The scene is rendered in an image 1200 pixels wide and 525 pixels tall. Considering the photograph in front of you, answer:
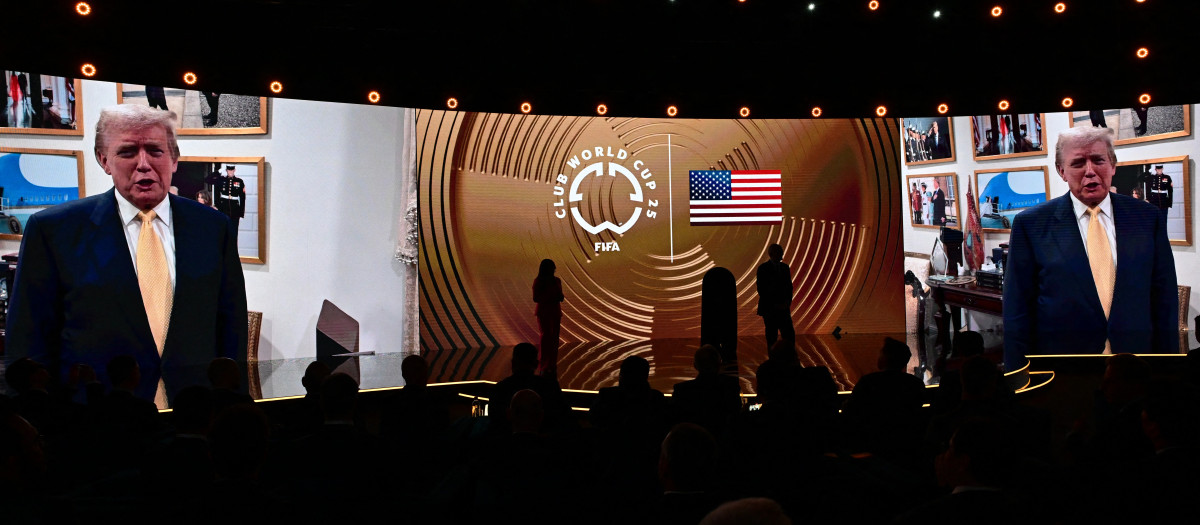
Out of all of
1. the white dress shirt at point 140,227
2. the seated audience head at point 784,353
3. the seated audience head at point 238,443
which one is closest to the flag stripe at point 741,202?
the white dress shirt at point 140,227

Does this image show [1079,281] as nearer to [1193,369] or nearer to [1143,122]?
[1143,122]

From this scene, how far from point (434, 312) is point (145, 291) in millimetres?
3269

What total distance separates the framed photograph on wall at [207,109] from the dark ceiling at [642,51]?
Result: 287 centimetres

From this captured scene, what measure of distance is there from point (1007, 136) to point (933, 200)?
121 centimetres

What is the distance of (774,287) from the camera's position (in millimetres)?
8844

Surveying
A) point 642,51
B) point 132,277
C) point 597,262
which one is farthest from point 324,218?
point 642,51

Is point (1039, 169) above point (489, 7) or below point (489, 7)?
below

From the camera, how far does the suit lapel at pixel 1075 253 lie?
9695 millimetres

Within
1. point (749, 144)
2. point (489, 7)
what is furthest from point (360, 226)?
point (749, 144)

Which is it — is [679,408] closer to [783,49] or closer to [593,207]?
[783,49]

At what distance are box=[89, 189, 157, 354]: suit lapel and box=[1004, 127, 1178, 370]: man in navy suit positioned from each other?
8.48 m

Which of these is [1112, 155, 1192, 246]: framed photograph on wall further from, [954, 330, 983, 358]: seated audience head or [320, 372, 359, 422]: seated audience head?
[320, 372, 359, 422]: seated audience head

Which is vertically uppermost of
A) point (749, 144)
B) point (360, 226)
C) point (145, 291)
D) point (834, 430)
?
point (749, 144)

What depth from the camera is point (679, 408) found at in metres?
4.36
